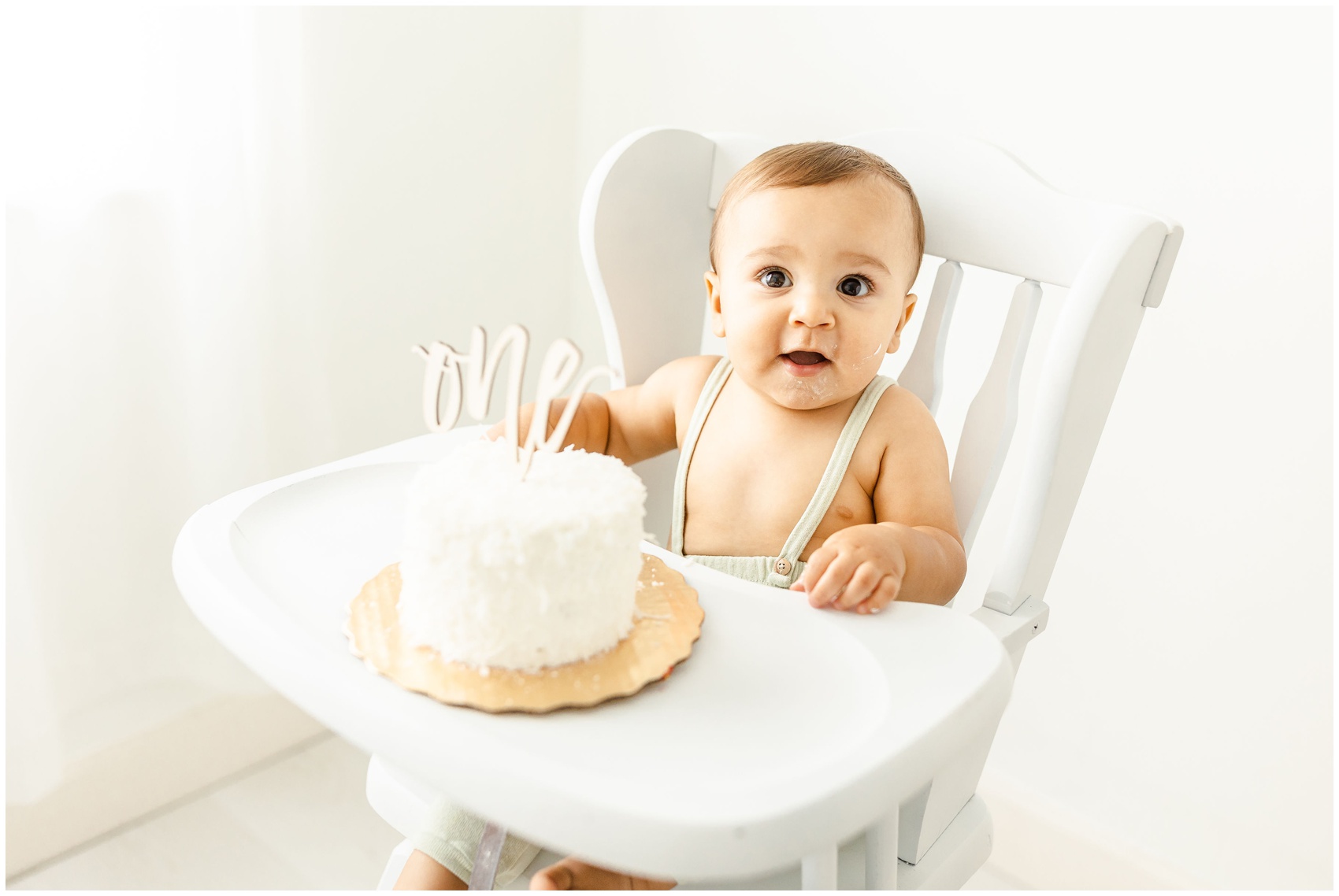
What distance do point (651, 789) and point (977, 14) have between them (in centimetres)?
104

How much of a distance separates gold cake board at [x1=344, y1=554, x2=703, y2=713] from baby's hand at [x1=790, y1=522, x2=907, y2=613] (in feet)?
0.28

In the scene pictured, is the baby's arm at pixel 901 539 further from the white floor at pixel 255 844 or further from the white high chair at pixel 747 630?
the white floor at pixel 255 844

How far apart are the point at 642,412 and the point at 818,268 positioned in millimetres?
249

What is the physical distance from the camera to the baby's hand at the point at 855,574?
2.39 ft

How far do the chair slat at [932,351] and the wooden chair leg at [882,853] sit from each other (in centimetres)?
39

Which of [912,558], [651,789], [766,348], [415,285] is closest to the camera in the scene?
[651,789]

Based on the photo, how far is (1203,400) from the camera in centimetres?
123

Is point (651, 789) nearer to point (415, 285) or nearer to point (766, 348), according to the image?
point (766, 348)

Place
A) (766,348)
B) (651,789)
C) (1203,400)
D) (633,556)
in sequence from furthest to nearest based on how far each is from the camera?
(1203,400) < (766,348) < (633,556) < (651,789)

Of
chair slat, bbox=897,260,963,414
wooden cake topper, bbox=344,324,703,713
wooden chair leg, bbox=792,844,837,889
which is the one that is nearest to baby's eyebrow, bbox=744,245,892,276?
chair slat, bbox=897,260,963,414

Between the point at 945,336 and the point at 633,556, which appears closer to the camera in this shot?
the point at 633,556

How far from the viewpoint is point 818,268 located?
34.7 inches

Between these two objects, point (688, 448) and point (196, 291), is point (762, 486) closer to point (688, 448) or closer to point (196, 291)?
point (688, 448)

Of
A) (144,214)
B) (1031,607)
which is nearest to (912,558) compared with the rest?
(1031,607)
